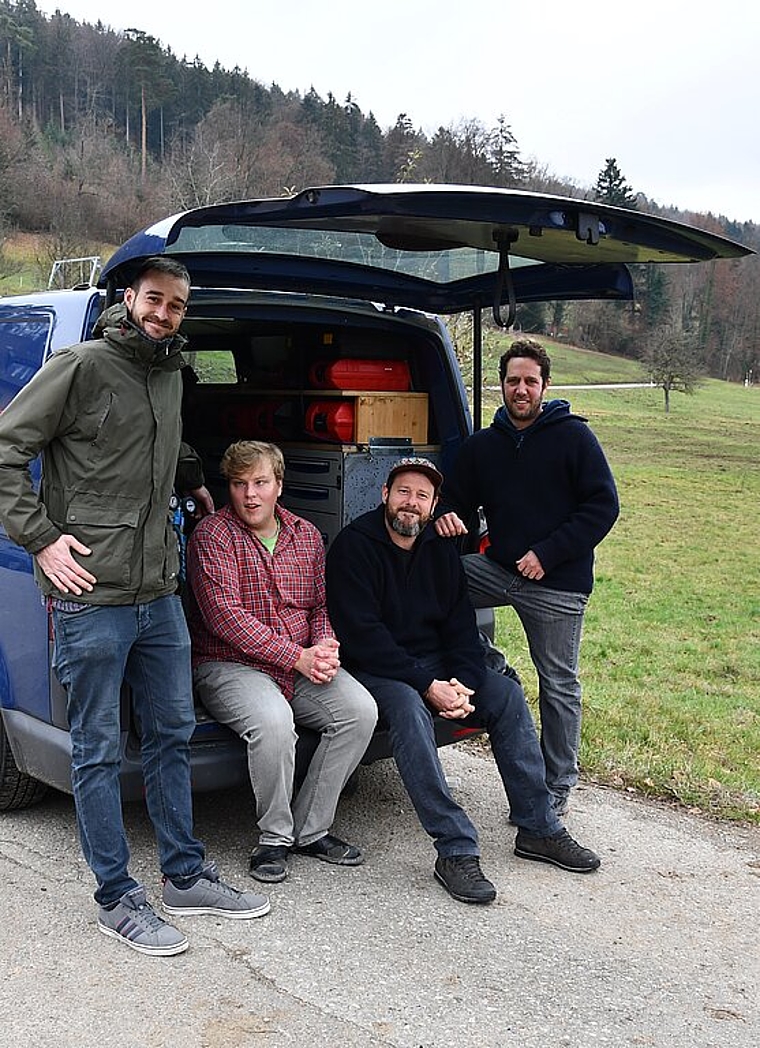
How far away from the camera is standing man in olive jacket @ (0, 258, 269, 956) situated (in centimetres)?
346

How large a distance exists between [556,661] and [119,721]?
1.88 meters

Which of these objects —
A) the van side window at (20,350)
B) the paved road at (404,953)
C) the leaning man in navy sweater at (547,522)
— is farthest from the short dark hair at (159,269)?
the paved road at (404,953)

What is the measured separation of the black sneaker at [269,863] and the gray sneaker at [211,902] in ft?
0.71

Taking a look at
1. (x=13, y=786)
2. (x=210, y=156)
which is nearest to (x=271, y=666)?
(x=13, y=786)

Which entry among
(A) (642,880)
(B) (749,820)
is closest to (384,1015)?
(A) (642,880)

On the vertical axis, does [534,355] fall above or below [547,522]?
above

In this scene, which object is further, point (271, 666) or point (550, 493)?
point (550, 493)

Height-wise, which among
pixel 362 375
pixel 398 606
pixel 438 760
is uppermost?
pixel 362 375

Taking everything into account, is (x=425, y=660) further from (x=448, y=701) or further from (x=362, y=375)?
(x=362, y=375)

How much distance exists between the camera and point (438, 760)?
13.6ft

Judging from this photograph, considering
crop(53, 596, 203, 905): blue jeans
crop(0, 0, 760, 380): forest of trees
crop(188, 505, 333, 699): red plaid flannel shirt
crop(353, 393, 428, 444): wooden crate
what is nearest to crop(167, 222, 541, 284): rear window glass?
crop(353, 393, 428, 444): wooden crate

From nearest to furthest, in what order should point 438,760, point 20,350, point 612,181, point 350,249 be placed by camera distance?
point 438,760, point 20,350, point 350,249, point 612,181

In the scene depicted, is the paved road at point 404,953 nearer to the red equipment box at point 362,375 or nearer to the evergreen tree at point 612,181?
the red equipment box at point 362,375

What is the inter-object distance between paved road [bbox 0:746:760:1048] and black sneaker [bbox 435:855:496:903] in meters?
0.05
